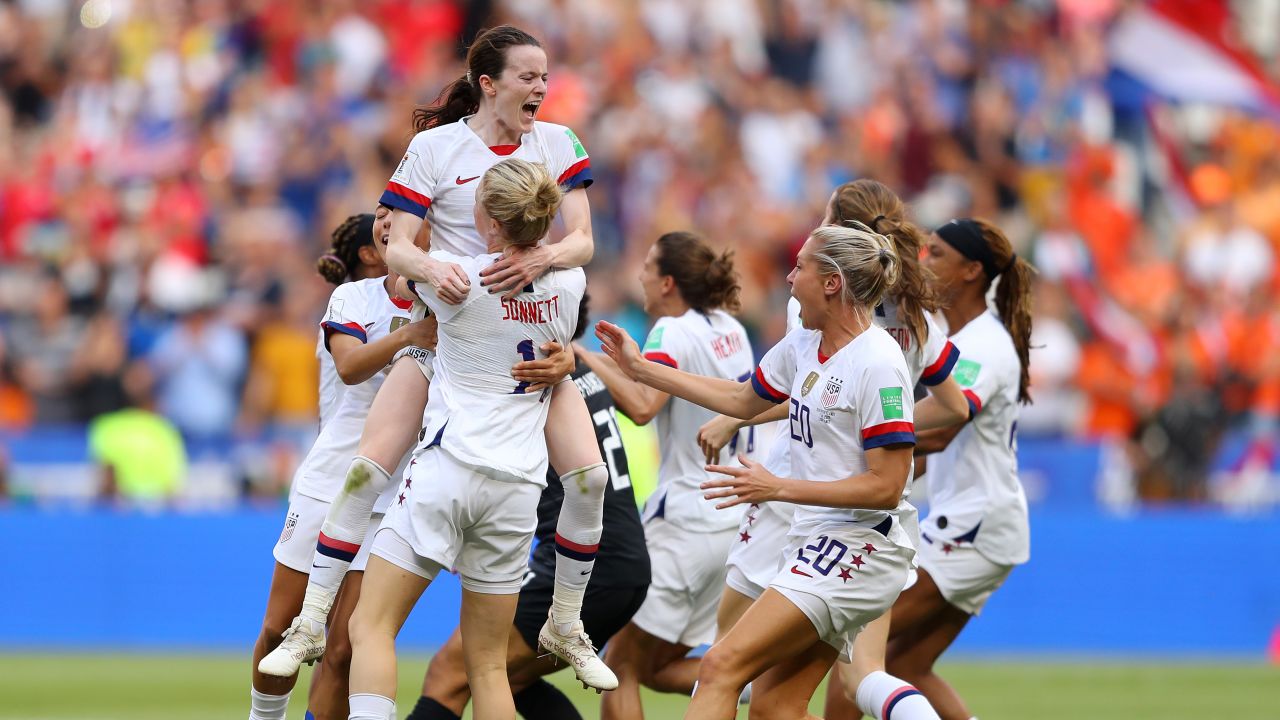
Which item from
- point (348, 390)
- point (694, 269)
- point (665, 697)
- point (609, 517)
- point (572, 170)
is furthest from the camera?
point (665, 697)

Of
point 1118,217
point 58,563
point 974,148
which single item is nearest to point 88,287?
point 58,563

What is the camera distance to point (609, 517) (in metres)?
8.05

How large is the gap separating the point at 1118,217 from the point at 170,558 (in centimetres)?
1052

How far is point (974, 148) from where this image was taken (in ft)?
63.8

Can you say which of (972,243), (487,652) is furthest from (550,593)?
(972,243)

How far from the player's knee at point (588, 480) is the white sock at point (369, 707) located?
111 cm

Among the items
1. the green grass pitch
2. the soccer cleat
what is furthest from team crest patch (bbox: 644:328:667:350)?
the green grass pitch

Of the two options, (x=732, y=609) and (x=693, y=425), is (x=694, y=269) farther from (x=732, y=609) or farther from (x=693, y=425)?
(x=732, y=609)

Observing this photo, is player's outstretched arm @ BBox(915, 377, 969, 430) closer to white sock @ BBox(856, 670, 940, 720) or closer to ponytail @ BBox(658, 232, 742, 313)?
white sock @ BBox(856, 670, 940, 720)

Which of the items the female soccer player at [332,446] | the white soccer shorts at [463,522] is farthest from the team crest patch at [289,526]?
the white soccer shorts at [463,522]

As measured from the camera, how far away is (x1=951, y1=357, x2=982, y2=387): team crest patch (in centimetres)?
817

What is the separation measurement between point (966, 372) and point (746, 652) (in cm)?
217

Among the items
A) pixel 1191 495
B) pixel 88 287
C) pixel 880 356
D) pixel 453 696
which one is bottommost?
pixel 453 696

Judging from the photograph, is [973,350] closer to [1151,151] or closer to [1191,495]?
[1191,495]
